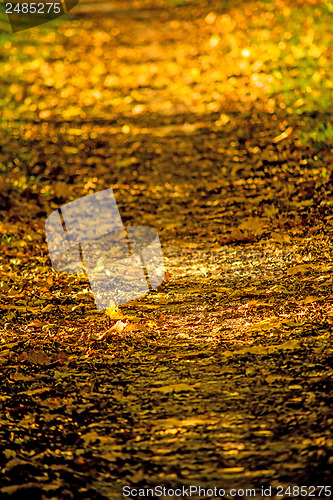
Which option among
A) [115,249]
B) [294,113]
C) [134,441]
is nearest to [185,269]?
[115,249]

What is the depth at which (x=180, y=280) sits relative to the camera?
4133mm

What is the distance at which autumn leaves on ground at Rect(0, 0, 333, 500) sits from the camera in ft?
8.31

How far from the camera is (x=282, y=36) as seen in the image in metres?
9.41

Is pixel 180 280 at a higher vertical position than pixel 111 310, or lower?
lower

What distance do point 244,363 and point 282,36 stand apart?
24.5ft

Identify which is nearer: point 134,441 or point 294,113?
point 134,441

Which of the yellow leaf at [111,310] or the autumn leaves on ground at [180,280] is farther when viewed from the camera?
the yellow leaf at [111,310]

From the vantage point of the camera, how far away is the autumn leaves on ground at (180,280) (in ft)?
8.31

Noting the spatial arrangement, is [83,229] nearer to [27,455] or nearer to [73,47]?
[27,455]

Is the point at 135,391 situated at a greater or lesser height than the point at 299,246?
greater

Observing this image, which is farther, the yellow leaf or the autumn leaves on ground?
the yellow leaf

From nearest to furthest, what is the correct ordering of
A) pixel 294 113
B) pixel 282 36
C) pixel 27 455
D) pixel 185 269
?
pixel 27 455 → pixel 185 269 → pixel 294 113 → pixel 282 36

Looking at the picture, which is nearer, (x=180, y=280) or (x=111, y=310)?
(x=111, y=310)

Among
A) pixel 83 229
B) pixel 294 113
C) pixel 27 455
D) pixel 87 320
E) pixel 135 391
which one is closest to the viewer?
pixel 27 455
